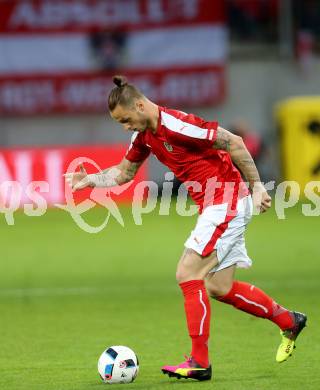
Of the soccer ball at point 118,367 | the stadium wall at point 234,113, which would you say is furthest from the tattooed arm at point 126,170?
the stadium wall at point 234,113

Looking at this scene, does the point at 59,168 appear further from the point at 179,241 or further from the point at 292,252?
the point at 292,252

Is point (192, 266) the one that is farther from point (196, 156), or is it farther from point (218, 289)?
point (196, 156)

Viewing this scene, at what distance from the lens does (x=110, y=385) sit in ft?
22.5

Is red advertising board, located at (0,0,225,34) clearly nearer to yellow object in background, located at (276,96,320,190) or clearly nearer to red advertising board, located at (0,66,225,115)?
red advertising board, located at (0,66,225,115)

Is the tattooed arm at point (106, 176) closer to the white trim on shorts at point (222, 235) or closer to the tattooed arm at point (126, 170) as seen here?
the tattooed arm at point (126, 170)

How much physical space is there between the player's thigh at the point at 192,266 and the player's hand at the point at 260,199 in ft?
1.37

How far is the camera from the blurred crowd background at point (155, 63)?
21.7 m

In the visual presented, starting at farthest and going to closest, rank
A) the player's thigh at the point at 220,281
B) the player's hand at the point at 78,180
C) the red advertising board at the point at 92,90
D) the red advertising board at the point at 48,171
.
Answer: the red advertising board at the point at 92,90
the red advertising board at the point at 48,171
the player's hand at the point at 78,180
the player's thigh at the point at 220,281

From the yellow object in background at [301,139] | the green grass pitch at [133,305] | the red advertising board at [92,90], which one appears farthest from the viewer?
the red advertising board at [92,90]

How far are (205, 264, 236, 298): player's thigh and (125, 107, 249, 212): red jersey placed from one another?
1.41 ft

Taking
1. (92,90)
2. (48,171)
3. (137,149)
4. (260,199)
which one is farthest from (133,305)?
(92,90)

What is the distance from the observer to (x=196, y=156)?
7.07 meters

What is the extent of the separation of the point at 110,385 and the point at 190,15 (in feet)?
50.9

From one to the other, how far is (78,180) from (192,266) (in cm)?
109
